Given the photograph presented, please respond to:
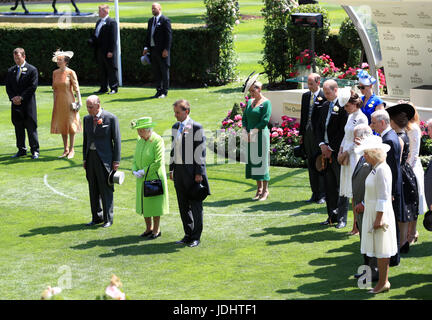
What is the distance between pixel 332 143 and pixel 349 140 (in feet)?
1.98

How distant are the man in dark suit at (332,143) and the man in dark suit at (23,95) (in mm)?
6846

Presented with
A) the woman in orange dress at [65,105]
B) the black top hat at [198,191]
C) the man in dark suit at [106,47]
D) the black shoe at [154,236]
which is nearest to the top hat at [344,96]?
the black top hat at [198,191]

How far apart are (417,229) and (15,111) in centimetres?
850

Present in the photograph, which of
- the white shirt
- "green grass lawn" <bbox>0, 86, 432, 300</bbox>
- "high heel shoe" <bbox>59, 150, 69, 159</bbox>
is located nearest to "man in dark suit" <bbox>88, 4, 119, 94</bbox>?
the white shirt

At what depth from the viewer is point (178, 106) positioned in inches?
431

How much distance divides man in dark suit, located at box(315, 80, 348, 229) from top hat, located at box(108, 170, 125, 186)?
9.10ft

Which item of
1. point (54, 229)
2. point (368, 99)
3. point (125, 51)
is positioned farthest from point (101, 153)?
point (125, 51)

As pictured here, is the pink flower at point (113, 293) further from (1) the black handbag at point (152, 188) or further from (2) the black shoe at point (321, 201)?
(2) the black shoe at point (321, 201)

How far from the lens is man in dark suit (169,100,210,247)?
35.8 ft

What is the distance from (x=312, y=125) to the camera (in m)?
12.4

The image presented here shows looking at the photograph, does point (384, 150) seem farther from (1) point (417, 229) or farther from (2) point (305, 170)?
(2) point (305, 170)

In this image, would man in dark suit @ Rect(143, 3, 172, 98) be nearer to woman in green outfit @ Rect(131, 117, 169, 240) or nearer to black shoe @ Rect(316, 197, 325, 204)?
black shoe @ Rect(316, 197, 325, 204)

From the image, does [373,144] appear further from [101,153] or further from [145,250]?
[101,153]
